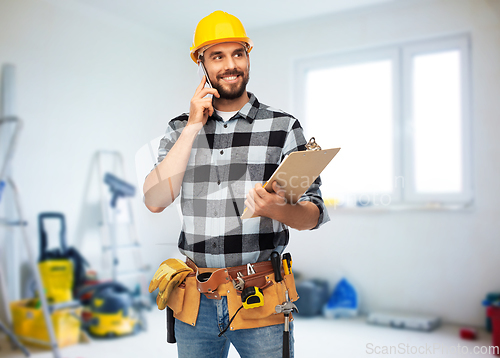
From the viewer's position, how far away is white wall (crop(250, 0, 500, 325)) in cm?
283

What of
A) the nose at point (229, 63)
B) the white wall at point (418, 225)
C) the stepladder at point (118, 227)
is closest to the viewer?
the nose at point (229, 63)

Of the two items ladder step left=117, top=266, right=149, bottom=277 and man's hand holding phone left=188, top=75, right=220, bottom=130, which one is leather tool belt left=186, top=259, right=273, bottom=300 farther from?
ladder step left=117, top=266, right=149, bottom=277

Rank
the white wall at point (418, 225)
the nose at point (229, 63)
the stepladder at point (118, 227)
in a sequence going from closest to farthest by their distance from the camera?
the nose at point (229, 63), the white wall at point (418, 225), the stepladder at point (118, 227)

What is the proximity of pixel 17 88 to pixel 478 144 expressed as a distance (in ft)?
10.2

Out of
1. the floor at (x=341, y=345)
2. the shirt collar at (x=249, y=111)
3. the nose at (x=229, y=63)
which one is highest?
the nose at (x=229, y=63)

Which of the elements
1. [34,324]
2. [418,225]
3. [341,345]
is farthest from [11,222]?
[418,225]

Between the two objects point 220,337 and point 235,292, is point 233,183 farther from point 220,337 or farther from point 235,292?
point 220,337

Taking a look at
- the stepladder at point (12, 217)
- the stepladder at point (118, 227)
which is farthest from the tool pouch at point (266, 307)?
the stepladder at point (118, 227)

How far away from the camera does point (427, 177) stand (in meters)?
3.12

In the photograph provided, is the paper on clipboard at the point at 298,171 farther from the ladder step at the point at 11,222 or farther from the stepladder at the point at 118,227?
the stepladder at the point at 118,227

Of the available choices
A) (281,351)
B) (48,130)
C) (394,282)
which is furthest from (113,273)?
(281,351)

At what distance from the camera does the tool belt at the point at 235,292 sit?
3.03 feet

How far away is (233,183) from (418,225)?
2.44 meters

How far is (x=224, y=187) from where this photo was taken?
1014mm
